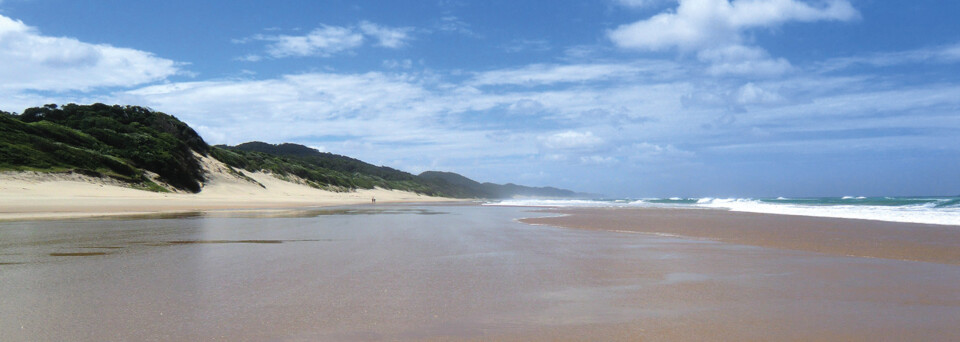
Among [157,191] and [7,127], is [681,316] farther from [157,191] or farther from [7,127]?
[7,127]

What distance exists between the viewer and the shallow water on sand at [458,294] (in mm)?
3980

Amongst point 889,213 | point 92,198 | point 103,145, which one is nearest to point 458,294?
point 889,213

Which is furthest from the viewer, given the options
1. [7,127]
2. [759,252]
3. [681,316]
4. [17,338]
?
[7,127]

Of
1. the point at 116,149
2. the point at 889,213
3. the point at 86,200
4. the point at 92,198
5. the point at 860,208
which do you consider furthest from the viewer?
the point at 116,149

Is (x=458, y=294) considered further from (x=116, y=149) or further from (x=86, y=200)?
(x=116, y=149)

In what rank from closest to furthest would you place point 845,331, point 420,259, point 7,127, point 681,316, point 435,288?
1. point 845,331
2. point 681,316
3. point 435,288
4. point 420,259
5. point 7,127

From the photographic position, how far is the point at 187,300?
4.93 metres

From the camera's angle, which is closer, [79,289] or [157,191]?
[79,289]

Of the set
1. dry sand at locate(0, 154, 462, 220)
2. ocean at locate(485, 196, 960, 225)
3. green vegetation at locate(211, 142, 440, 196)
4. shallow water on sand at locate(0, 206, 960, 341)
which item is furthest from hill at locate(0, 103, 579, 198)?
shallow water on sand at locate(0, 206, 960, 341)

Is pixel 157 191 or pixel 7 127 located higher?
pixel 7 127

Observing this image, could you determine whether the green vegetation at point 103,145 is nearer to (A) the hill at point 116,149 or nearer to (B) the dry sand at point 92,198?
(A) the hill at point 116,149

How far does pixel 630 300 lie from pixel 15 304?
5.44 metres

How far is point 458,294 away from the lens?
5.36 meters

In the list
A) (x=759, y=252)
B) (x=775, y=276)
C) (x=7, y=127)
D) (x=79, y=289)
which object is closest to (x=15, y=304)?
(x=79, y=289)
